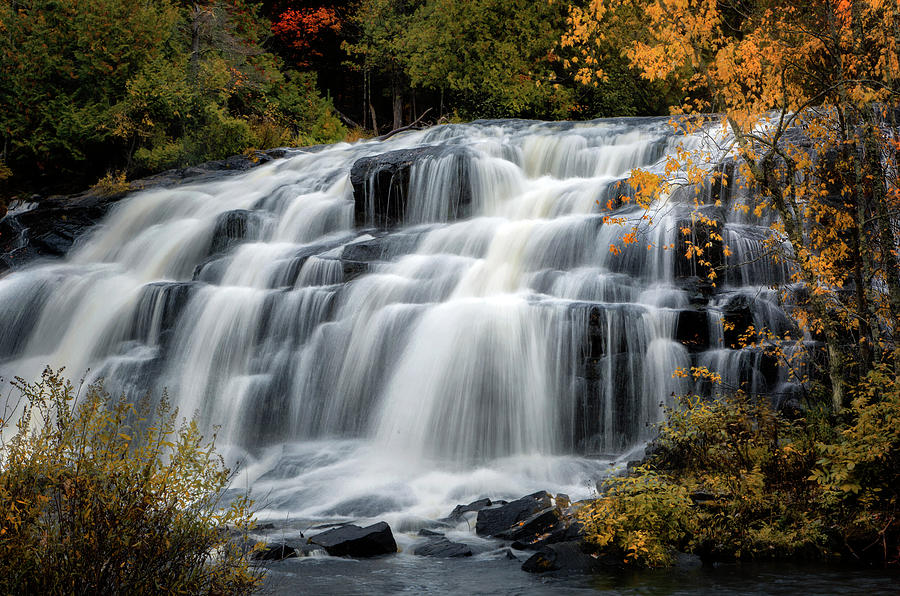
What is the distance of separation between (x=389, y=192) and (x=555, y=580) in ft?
40.8

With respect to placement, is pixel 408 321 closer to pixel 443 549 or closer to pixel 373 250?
pixel 373 250

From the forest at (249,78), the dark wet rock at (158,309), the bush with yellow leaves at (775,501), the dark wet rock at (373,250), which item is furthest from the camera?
the forest at (249,78)

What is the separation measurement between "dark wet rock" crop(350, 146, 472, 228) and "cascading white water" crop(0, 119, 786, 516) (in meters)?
0.10

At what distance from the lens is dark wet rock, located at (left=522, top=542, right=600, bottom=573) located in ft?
22.7

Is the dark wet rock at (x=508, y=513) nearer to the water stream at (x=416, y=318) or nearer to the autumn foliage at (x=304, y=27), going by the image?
the water stream at (x=416, y=318)

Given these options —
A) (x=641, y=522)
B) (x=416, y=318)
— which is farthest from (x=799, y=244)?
(x=416, y=318)

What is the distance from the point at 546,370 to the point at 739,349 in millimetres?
2778

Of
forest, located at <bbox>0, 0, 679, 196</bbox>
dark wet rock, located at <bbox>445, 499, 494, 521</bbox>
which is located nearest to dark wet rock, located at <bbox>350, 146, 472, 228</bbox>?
forest, located at <bbox>0, 0, 679, 196</bbox>

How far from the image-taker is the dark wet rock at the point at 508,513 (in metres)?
8.17

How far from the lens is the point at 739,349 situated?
1079 cm

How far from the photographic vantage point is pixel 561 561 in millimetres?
7004

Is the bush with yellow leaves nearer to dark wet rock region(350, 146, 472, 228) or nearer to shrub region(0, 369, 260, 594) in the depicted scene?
shrub region(0, 369, 260, 594)

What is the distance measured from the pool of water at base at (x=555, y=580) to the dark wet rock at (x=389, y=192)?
37.0 feet

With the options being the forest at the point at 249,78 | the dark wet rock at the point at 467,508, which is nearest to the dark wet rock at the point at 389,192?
the forest at the point at 249,78
